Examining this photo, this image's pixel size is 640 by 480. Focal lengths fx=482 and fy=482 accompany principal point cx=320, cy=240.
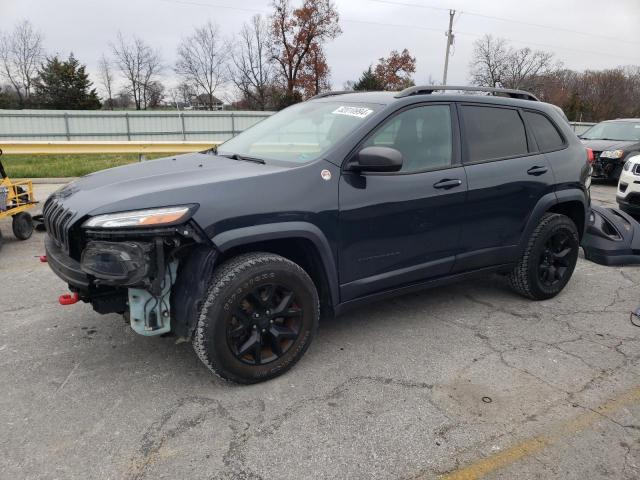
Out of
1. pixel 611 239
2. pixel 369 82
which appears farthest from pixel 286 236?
pixel 369 82

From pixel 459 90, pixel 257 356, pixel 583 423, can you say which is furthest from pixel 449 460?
pixel 459 90

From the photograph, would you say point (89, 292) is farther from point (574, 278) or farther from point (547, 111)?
point (574, 278)

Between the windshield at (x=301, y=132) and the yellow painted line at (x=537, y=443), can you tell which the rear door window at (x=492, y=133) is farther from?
the yellow painted line at (x=537, y=443)

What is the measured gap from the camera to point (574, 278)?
16.3 ft

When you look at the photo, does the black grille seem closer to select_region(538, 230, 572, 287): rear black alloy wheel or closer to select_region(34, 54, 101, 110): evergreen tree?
select_region(538, 230, 572, 287): rear black alloy wheel

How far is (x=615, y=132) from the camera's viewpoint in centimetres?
1273

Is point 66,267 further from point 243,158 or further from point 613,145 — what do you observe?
point 613,145

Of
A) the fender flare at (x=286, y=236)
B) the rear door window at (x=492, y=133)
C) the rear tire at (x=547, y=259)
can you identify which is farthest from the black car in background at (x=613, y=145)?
the fender flare at (x=286, y=236)

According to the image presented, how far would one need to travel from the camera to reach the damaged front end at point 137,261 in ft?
8.09

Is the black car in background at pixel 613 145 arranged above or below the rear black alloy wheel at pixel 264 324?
above

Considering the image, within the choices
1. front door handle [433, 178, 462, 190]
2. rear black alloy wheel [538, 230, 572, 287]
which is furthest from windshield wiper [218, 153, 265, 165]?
rear black alloy wheel [538, 230, 572, 287]

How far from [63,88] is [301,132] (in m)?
46.0

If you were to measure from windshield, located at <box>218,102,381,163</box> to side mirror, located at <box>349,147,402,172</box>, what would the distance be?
265 millimetres

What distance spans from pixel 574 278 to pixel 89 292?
4.54m
